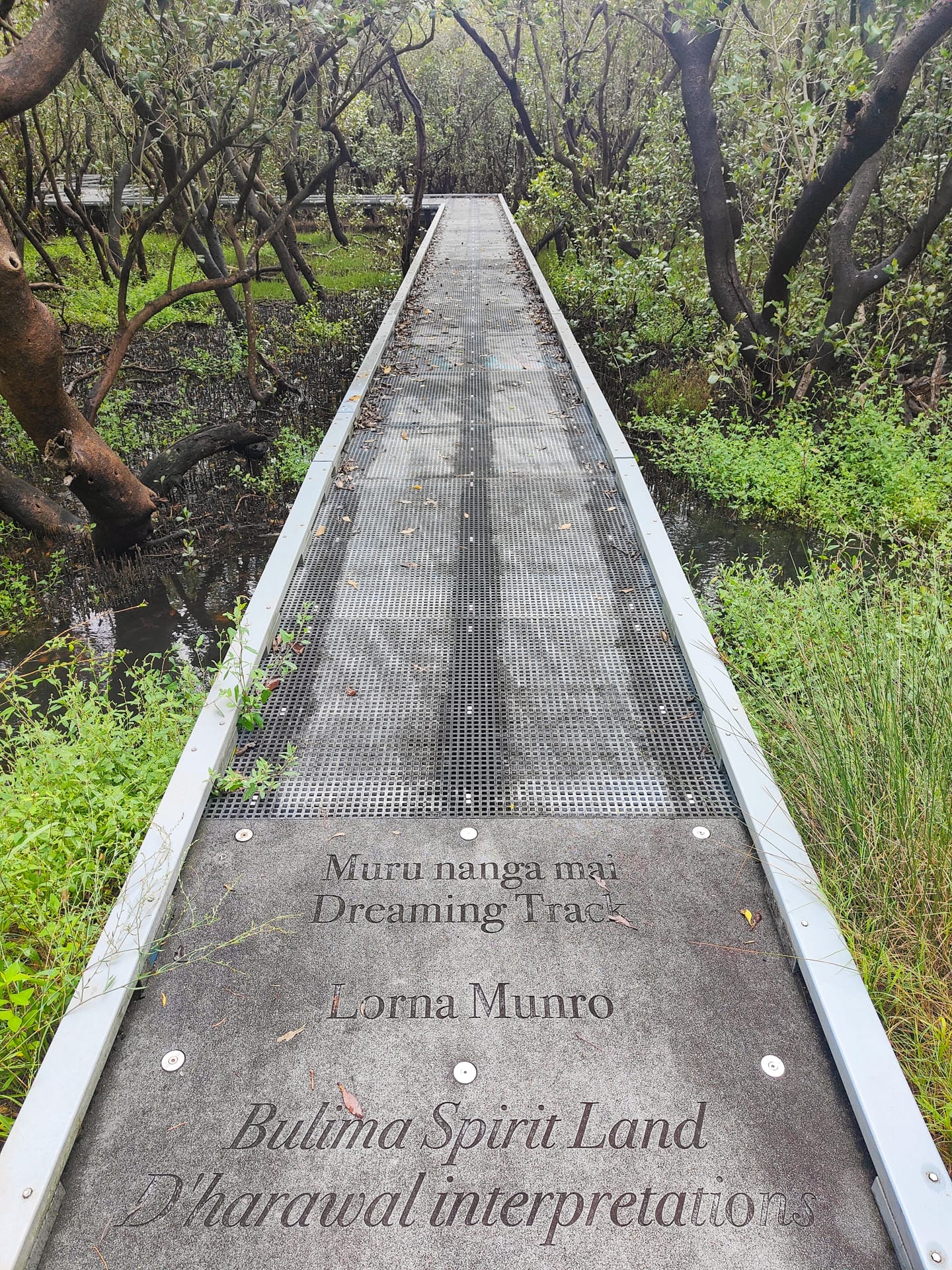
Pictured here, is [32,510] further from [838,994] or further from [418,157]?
[418,157]

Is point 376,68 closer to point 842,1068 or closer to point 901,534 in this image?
point 901,534

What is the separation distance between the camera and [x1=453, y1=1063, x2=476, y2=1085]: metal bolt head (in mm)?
1877

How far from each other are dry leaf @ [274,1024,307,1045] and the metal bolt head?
41 centimetres

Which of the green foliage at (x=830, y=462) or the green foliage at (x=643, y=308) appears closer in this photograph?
the green foliage at (x=830, y=462)

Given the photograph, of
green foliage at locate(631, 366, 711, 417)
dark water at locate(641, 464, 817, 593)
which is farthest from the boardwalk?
green foliage at locate(631, 366, 711, 417)

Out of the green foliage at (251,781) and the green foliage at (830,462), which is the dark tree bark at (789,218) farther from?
the green foliage at (251,781)

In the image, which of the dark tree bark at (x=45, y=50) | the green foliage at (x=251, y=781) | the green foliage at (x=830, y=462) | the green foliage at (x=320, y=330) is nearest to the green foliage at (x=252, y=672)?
the green foliage at (x=251, y=781)

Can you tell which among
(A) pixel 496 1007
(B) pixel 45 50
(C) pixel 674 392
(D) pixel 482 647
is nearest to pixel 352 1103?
(A) pixel 496 1007

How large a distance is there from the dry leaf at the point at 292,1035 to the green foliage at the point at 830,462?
4591 mm

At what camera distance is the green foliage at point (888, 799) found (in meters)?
2.02

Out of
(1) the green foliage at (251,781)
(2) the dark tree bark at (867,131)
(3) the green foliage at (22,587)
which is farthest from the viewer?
(3) the green foliage at (22,587)

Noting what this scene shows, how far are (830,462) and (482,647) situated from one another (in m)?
4.15

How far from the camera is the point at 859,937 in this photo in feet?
7.00

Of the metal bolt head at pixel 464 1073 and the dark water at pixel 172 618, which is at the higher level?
the metal bolt head at pixel 464 1073
